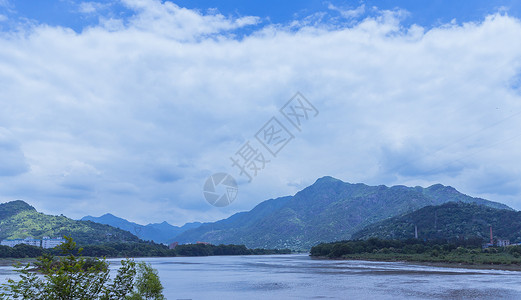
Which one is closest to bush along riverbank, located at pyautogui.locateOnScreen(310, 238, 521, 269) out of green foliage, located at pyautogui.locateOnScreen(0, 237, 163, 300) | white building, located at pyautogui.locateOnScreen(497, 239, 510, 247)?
white building, located at pyautogui.locateOnScreen(497, 239, 510, 247)

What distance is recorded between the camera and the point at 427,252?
119188 millimetres

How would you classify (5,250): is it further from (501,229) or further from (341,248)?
(501,229)

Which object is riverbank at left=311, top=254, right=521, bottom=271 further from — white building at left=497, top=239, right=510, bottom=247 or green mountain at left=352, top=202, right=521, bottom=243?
green mountain at left=352, top=202, right=521, bottom=243

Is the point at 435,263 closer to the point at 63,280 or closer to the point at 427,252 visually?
the point at 427,252

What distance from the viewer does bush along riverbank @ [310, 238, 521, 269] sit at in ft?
306

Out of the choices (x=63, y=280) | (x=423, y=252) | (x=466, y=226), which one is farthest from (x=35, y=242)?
(x=63, y=280)

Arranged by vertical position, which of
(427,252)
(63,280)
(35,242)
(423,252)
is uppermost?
(63,280)

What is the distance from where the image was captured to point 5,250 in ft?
407


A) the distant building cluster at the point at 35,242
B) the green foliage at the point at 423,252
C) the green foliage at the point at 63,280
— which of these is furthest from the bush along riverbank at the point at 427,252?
the distant building cluster at the point at 35,242

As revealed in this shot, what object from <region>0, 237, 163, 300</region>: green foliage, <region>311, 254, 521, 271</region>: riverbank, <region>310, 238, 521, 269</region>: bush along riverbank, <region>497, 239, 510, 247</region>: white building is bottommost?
<region>311, 254, 521, 271</region>: riverbank

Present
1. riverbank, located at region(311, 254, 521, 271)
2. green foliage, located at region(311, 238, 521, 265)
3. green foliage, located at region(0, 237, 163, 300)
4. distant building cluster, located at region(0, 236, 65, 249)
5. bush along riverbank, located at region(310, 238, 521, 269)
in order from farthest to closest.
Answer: distant building cluster, located at region(0, 236, 65, 249) → green foliage, located at region(311, 238, 521, 265) → bush along riverbank, located at region(310, 238, 521, 269) → riverbank, located at region(311, 254, 521, 271) → green foliage, located at region(0, 237, 163, 300)

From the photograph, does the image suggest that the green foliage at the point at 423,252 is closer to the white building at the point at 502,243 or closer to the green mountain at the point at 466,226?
the white building at the point at 502,243

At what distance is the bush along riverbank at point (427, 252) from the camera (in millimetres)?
93394

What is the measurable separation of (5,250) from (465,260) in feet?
414
